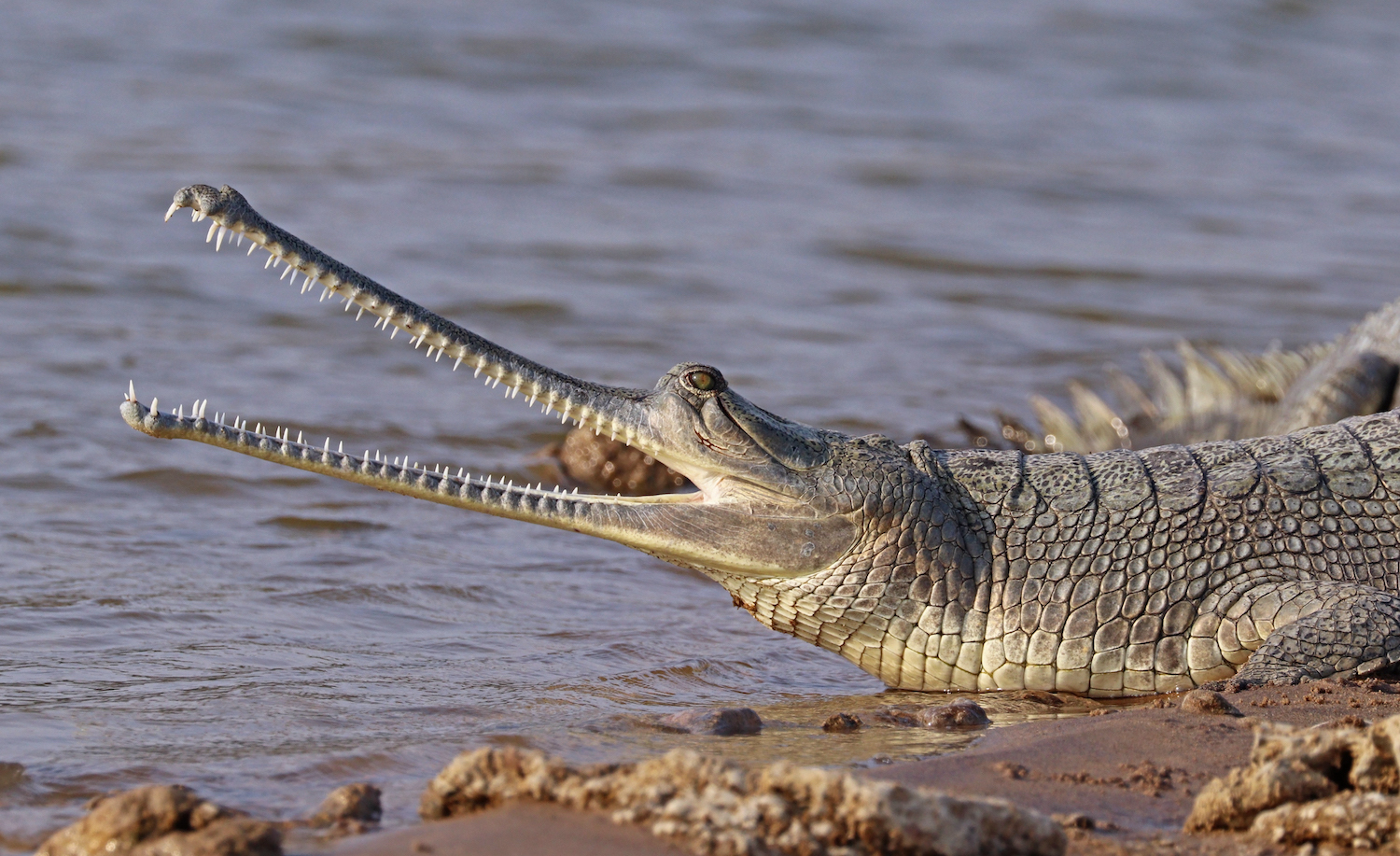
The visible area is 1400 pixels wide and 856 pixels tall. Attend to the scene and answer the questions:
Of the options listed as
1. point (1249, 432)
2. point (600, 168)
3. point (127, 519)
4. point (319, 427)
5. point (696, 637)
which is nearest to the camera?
point (696, 637)

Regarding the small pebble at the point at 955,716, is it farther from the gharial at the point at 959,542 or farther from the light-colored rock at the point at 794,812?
the light-colored rock at the point at 794,812

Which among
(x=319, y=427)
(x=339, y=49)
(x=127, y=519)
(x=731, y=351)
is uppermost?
(x=339, y=49)

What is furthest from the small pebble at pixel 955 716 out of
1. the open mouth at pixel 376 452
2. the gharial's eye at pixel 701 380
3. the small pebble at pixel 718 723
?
the gharial's eye at pixel 701 380

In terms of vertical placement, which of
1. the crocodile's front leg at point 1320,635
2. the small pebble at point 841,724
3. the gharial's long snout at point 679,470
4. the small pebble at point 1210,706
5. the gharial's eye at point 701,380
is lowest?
the small pebble at point 841,724

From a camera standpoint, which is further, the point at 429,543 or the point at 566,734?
the point at 429,543

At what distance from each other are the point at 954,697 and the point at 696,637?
928mm

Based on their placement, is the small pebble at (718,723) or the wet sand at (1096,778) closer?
A: the wet sand at (1096,778)

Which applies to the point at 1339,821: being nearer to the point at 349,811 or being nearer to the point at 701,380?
the point at 349,811

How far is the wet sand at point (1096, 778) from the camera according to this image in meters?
2.45

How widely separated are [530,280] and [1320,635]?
22.5 feet

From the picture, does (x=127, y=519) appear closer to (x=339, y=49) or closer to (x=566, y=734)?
(x=566, y=734)

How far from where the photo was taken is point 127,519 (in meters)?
5.40

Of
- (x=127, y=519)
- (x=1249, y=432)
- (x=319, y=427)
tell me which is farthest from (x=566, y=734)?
(x=1249, y=432)

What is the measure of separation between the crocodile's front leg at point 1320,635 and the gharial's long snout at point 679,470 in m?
1.04
